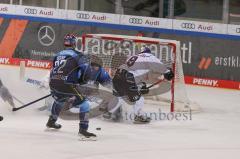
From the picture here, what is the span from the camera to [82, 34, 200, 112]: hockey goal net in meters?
11.7

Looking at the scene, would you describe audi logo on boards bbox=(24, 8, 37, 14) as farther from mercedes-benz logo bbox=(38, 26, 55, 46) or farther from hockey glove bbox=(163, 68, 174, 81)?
hockey glove bbox=(163, 68, 174, 81)

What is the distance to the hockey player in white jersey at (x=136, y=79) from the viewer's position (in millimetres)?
10773

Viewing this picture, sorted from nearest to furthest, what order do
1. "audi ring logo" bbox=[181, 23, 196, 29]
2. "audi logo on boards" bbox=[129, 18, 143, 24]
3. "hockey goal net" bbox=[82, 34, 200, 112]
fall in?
"hockey goal net" bbox=[82, 34, 200, 112] → "audi ring logo" bbox=[181, 23, 196, 29] → "audi logo on boards" bbox=[129, 18, 143, 24]

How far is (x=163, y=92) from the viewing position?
466 inches

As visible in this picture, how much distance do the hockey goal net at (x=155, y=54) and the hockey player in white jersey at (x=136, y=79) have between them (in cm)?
21

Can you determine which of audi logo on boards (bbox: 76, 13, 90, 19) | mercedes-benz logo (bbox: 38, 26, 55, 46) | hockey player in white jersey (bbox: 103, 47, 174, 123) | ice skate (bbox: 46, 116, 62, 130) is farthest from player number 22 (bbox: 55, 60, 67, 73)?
audi logo on boards (bbox: 76, 13, 90, 19)

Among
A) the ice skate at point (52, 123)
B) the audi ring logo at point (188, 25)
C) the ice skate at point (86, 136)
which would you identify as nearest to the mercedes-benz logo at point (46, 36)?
the audi ring logo at point (188, 25)

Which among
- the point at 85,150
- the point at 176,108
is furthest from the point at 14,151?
the point at 176,108

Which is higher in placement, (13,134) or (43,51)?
(43,51)

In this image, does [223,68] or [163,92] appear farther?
[223,68]

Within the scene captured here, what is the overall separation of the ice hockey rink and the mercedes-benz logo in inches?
158

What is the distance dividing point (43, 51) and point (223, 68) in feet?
14.4

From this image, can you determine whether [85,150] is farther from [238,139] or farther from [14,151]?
[238,139]

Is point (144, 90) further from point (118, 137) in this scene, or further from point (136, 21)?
point (136, 21)
